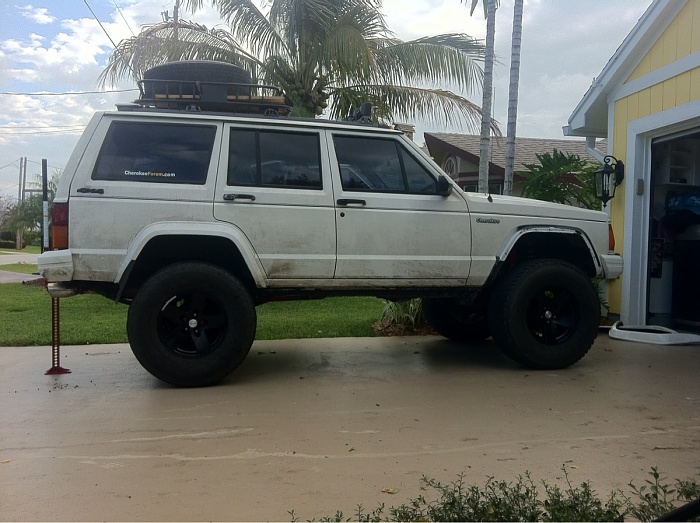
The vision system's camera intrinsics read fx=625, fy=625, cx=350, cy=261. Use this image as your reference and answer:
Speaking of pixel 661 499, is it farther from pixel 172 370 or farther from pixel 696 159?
pixel 696 159

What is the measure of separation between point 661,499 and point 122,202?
162 inches

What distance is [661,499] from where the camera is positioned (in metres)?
2.94

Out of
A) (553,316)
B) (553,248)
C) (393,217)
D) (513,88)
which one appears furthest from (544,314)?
(513,88)

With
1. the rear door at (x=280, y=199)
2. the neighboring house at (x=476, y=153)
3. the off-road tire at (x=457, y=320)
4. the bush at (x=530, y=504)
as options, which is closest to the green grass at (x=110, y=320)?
the off-road tire at (x=457, y=320)

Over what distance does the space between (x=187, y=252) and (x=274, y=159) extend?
1.07 m

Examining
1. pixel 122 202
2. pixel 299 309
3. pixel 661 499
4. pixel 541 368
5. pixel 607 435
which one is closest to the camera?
pixel 661 499

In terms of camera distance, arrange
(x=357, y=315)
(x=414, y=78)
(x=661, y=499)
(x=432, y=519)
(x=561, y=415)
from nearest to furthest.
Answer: (x=432, y=519) < (x=661, y=499) < (x=561, y=415) < (x=357, y=315) < (x=414, y=78)

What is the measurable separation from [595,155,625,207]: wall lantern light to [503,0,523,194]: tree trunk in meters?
2.77

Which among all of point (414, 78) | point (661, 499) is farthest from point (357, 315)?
point (661, 499)

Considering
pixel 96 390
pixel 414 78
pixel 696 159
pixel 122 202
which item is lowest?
pixel 96 390

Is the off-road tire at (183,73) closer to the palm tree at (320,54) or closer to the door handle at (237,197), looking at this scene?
the door handle at (237,197)

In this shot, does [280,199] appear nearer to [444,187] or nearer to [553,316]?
[444,187]

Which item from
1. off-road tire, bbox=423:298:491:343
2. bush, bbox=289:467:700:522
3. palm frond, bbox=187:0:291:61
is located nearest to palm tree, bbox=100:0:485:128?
palm frond, bbox=187:0:291:61

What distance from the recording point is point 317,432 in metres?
4.01
